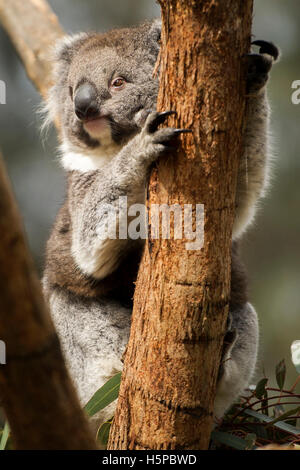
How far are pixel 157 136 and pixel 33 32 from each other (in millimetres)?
3169

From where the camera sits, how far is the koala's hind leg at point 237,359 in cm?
259

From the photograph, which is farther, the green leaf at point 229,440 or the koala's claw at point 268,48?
the green leaf at point 229,440

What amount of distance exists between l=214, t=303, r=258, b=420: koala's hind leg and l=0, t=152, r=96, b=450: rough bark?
4.19 feet

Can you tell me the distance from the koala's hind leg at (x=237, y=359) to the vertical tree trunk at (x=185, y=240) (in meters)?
0.66

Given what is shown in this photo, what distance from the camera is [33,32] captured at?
460 cm

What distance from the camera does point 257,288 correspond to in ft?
23.8

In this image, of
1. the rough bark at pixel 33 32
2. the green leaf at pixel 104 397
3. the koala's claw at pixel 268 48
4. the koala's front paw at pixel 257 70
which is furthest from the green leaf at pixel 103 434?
the rough bark at pixel 33 32

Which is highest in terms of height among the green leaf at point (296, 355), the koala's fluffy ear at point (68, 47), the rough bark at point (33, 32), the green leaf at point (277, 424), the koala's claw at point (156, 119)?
the rough bark at point (33, 32)

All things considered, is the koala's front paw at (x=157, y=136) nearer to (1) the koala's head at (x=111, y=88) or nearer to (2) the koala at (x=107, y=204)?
(2) the koala at (x=107, y=204)

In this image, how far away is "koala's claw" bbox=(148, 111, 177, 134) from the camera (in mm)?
1852

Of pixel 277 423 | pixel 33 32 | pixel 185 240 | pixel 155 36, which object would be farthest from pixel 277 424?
pixel 33 32

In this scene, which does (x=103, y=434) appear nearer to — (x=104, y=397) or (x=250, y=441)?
(x=104, y=397)

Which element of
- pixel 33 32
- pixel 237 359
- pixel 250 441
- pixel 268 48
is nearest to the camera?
pixel 268 48

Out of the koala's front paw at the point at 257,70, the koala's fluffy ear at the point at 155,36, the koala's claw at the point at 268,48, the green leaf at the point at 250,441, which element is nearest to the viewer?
the koala's front paw at the point at 257,70
